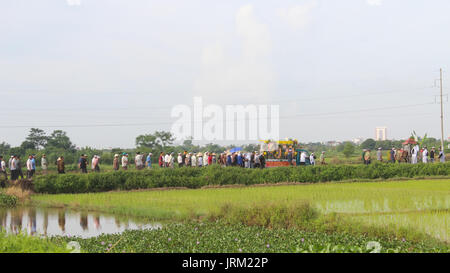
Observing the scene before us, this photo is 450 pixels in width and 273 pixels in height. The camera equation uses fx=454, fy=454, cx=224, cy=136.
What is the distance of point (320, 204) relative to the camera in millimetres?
15094

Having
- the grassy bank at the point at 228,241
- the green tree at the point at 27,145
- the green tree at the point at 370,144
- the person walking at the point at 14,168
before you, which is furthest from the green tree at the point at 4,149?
the green tree at the point at 370,144

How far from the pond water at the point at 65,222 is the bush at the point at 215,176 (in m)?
4.84

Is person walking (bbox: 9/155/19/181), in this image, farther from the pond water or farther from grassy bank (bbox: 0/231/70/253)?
grassy bank (bbox: 0/231/70/253)

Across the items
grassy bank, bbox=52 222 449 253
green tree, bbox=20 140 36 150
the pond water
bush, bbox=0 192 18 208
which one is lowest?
the pond water

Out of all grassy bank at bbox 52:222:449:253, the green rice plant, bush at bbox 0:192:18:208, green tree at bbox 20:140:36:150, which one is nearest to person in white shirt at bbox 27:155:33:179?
the green rice plant

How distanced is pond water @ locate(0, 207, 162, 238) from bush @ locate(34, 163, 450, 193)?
4.84 meters

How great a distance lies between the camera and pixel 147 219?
13.7m

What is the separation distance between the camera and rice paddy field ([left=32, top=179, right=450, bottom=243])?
11.2 metres

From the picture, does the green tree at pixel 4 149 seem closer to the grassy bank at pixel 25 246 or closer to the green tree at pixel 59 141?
the green tree at pixel 59 141

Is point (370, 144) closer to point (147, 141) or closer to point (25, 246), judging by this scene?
point (147, 141)
